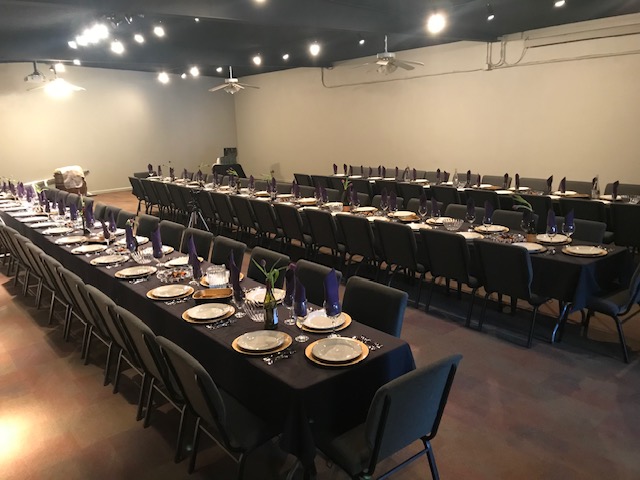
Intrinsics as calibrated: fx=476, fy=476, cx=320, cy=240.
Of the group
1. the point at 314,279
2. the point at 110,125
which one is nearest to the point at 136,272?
the point at 314,279

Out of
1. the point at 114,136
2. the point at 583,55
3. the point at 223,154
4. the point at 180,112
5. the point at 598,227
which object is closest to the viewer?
the point at 598,227

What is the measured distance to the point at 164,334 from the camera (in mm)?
3309

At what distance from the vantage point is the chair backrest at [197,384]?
2.20 m

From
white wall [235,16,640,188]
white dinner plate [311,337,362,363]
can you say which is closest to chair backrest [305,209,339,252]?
white dinner plate [311,337,362,363]

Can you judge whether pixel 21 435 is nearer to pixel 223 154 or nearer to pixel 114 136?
pixel 114 136

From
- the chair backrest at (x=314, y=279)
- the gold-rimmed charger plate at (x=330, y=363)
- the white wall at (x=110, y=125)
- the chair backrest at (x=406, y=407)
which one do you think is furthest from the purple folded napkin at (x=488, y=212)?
the white wall at (x=110, y=125)

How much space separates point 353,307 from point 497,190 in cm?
531

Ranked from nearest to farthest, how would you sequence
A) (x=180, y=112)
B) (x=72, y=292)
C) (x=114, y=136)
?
(x=72, y=292)
(x=114, y=136)
(x=180, y=112)

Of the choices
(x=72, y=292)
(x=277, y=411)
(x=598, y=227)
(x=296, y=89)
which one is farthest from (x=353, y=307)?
(x=296, y=89)

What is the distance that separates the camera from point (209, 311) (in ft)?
10.1

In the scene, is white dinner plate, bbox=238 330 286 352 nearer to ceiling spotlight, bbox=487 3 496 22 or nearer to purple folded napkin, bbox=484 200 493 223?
purple folded napkin, bbox=484 200 493 223

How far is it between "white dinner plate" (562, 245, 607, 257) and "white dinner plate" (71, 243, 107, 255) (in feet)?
14.4

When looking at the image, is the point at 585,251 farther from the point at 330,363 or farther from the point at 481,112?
the point at 481,112

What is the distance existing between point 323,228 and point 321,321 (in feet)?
10.1
